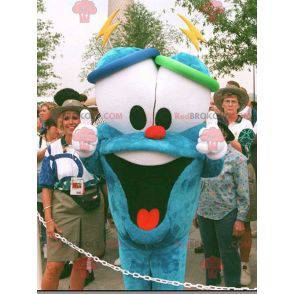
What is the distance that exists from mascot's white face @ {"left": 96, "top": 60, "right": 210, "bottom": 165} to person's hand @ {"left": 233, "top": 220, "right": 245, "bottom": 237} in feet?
2.49

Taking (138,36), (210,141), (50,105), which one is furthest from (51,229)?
(138,36)

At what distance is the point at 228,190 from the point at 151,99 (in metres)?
0.82

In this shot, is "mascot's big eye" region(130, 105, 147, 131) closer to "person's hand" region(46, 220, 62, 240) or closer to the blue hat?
the blue hat

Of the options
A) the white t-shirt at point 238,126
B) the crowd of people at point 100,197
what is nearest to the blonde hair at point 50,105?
the crowd of people at point 100,197

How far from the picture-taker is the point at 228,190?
10.2ft

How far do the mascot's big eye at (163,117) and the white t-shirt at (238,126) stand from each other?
0.58m

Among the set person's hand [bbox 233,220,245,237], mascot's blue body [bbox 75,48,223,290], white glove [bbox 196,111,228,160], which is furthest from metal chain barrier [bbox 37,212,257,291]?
white glove [bbox 196,111,228,160]

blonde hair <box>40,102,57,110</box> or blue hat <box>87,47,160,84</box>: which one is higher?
blue hat <box>87,47,160,84</box>

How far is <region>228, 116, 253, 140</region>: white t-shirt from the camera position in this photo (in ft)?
10.2

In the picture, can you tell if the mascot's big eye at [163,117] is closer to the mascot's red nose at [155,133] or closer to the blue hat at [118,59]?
the mascot's red nose at [155,133]

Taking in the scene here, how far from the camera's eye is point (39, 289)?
314 cm

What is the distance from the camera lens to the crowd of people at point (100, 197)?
308 cm

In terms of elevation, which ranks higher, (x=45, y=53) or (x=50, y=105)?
(x=45, y=53)

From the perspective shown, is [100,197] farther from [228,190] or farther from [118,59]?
[118,59]
